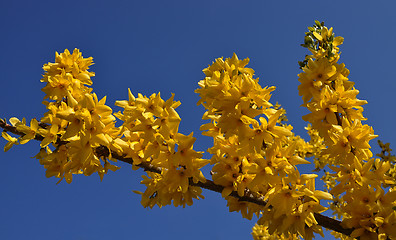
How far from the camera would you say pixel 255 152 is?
213 centimetres

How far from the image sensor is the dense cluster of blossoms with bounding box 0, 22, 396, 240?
2.04 meters

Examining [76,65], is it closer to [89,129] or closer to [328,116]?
[89,129]

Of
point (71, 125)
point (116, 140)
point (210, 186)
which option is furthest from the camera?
point (210, 186)

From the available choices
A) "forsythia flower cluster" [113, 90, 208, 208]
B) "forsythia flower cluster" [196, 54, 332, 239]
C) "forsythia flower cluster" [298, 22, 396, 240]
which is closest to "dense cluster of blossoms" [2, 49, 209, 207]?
"forsythia flower cluster" [113, 90, 208, 208]

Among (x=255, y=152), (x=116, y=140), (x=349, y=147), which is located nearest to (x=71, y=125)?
(x=116, y=140)

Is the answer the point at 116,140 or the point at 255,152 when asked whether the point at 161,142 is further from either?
the point at 255,152

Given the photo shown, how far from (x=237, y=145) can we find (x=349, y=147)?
0.96 metres

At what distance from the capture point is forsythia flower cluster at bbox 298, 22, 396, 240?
2.35 metres

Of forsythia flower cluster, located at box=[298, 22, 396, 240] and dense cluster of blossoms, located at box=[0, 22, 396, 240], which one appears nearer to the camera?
dense cluster of blossoms, located at box=[0, 22, 396, 240]

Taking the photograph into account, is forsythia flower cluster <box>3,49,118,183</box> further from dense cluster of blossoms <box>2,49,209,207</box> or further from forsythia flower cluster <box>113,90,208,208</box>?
forsythia flower cluster <box>113,90,208,208</box>

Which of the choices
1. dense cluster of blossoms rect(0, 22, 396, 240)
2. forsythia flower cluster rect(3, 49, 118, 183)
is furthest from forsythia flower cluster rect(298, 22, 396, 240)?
forsythia flower cluster rect(3, 49, 118, 183)

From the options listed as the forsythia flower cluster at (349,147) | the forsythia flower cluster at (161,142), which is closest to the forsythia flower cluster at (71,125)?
the forsythia flower cluster at (161,142)

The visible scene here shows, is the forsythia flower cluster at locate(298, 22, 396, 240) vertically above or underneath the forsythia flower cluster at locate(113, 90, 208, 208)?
above

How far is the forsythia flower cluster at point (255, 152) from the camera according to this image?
77.4 inches
